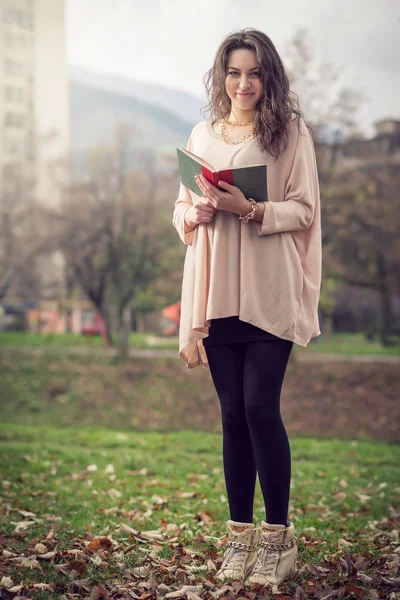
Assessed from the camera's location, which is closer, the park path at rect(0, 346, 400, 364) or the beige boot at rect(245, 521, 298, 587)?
the beige boot at rect(245, 521, 298, 587)

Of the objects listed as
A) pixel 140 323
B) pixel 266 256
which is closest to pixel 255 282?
pixel 266 256

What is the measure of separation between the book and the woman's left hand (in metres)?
0.01

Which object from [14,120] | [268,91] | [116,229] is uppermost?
[14,120]

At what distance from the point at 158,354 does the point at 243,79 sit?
32.3 ft

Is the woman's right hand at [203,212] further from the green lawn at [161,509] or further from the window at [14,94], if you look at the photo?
the window at [14,94]

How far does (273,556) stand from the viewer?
2.43 meters

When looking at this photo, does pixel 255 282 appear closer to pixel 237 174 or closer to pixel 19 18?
pixel 237 174

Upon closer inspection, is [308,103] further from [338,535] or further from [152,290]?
[338,535]

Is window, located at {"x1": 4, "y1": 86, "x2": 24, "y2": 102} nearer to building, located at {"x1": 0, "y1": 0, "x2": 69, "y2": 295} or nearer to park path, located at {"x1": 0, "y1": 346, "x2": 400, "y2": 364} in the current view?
building, located at {"x1": 0, "y1": 0, "x2": 69, "y2": 295}

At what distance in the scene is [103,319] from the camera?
1246cm

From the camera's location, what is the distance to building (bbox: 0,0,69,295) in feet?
40.3

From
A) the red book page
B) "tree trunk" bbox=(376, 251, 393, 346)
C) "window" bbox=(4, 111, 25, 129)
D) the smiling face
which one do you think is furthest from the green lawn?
"window" bbox=(4, 111, 25, 129)

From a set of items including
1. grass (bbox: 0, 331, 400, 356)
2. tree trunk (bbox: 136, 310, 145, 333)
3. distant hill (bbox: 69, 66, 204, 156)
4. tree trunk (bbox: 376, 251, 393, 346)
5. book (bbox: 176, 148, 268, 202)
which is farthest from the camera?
tree trunk (bbox: 136, 310, 145, 333)

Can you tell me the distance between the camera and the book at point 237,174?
2.30m
